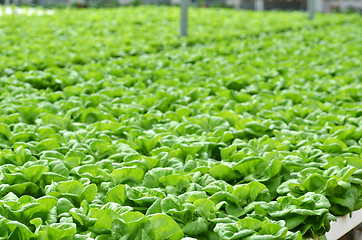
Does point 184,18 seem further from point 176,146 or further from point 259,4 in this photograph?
point 259,4

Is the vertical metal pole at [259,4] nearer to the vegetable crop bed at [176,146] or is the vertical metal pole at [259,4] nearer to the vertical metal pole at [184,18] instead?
the vertical metal pole at [184,18]

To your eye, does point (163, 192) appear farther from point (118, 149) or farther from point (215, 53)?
point (215, 53)

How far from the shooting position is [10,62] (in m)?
5.47

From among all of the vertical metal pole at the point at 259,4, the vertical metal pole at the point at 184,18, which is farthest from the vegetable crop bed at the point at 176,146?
the vertical metal pole at the point at 259,4

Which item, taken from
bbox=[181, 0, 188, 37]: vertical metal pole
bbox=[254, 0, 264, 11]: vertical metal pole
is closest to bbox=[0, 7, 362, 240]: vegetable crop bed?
bbox=[181, 0, 188, 37]: vertical metal pole

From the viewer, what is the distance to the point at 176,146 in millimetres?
2863

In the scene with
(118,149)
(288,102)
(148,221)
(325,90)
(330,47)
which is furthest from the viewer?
(330,47)

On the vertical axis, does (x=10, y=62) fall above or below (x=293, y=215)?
above

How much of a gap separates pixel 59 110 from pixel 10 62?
6.89ft

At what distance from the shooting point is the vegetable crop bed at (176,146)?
6.66 feet

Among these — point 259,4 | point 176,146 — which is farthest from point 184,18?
point 259,4

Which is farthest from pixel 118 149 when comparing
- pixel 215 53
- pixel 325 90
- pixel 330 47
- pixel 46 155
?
pixel 330 47

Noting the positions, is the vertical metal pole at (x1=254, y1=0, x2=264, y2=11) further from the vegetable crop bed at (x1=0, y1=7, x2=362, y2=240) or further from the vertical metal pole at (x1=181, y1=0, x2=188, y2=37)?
the vegetable crop bed at (x1=0, y1=7, x2=362, y2=240)

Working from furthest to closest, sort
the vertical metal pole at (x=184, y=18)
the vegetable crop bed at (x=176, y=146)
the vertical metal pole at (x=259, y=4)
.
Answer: the vertical metal pole at (x=259, y=4) < the vertical metal pole at (x=184, y=18) < the vegetable crop bed at (x=176, y=146)
